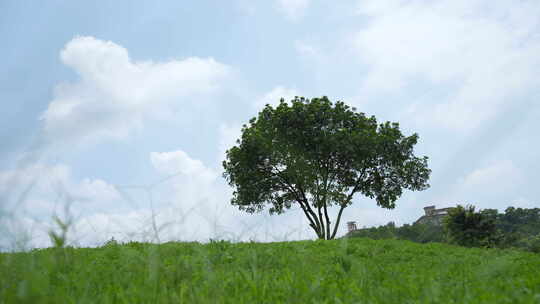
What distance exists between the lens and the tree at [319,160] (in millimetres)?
27562

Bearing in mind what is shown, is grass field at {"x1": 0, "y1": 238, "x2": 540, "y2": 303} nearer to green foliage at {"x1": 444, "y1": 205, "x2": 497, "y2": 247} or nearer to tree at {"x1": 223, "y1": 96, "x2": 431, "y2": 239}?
tree at {"x1": 223, "y1": 96, "x2": 431, "y2": 239}

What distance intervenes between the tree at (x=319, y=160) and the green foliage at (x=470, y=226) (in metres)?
5.58

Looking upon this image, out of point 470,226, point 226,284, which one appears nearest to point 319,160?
point 470,226

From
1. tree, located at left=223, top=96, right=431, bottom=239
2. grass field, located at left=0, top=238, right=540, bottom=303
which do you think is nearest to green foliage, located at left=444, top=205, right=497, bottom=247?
tree, located at left=223, top=96, right=431, bottom=239

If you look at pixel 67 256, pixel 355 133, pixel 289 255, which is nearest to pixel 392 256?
pixel 289 255

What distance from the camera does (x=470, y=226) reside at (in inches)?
1291

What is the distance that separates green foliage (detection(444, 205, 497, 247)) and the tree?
5579mm

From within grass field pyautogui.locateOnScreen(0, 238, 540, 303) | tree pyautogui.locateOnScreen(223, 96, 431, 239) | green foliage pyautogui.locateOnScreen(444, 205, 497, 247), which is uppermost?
tree pyautogui.locateOnScreen(223, 96, 431, 239)

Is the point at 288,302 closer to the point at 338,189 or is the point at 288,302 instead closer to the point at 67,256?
the point at 67,256

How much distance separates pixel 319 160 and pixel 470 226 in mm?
14685

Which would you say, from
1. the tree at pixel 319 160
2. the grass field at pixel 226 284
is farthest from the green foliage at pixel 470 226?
the grass field at pixel 226 284

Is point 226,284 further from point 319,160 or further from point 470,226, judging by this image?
point 470,226

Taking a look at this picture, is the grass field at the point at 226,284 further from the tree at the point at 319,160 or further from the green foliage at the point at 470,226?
the green foliage at the point at 470,226

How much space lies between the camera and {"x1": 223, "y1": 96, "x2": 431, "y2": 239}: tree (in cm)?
2756
